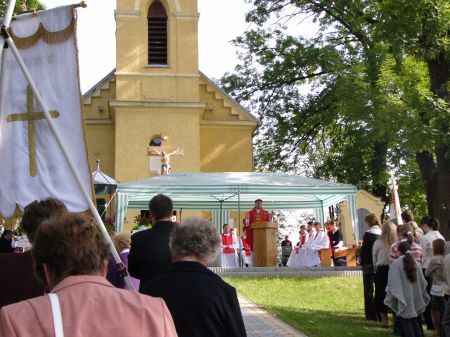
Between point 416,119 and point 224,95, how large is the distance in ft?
58.2

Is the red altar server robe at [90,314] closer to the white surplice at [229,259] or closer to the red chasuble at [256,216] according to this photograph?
the red chasuble at [256,216]

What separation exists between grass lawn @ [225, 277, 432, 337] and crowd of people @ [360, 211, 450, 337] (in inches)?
24.8

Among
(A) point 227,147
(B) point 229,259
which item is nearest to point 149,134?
(A) point 227,147

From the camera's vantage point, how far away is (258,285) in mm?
18281

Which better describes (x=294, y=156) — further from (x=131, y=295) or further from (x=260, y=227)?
(x=131, y=295)

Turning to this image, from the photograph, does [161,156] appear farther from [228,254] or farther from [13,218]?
[13,218]

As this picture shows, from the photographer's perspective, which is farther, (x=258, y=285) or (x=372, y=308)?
(x=258, y=285)

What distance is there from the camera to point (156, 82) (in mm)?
32750

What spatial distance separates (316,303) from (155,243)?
10033 mm

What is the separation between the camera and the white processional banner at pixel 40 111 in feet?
19.6

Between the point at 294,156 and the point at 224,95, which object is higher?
the point at 224,95

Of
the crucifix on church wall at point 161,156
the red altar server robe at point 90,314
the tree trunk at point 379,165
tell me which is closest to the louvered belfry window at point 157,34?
the crucifix on church wall at point 161,156

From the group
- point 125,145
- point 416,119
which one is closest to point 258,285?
point 416,119

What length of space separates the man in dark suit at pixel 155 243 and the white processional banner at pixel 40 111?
0.61 meters
